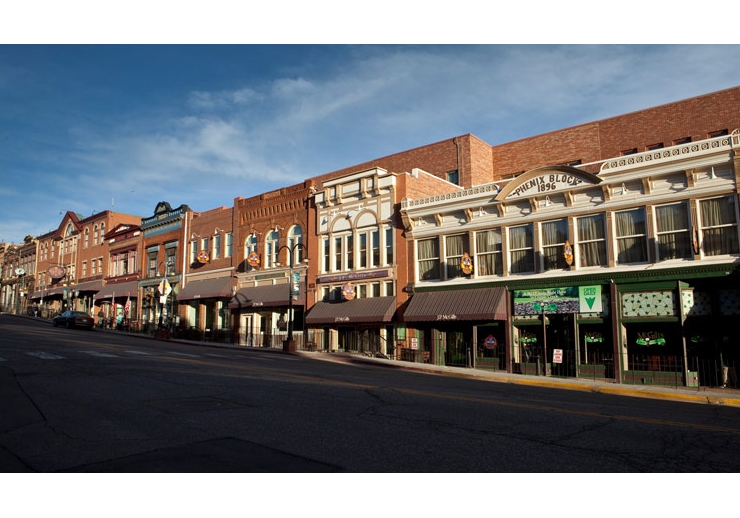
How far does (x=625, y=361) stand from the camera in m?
22.0

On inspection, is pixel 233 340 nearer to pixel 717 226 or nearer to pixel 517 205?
pixel 517 205

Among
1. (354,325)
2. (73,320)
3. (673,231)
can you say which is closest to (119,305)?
(73,320)

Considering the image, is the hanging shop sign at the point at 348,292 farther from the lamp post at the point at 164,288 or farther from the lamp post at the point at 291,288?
the lamp post at the point at 164,288

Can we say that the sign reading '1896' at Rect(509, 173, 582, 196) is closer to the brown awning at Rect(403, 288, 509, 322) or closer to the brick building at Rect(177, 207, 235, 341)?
the brown awning at Rect(403, 288, 509, 322)

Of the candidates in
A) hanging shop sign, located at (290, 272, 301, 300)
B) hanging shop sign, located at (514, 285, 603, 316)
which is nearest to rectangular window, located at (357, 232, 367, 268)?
hanging shop sign, located at (290, 272, 301, 300)

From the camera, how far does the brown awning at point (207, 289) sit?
134 ft

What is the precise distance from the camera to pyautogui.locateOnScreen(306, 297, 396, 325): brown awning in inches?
1179

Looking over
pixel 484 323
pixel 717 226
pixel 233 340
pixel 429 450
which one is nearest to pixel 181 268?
pixel 233 340

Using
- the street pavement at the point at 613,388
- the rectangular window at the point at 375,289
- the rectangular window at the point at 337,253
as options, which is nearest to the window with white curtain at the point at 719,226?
the street pavement at the point at 613,388

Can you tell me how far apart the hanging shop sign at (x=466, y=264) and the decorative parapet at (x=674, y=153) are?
724cm

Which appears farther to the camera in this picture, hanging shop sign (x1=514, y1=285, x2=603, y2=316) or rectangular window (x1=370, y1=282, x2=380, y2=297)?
rectangular window (x1=370, y1=282, x2=380, y2=297)

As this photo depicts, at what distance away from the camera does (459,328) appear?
27.8 m

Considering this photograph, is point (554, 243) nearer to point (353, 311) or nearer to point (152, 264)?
point (353, 311)

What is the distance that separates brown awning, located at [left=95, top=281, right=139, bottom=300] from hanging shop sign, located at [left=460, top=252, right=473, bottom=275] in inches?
1397
